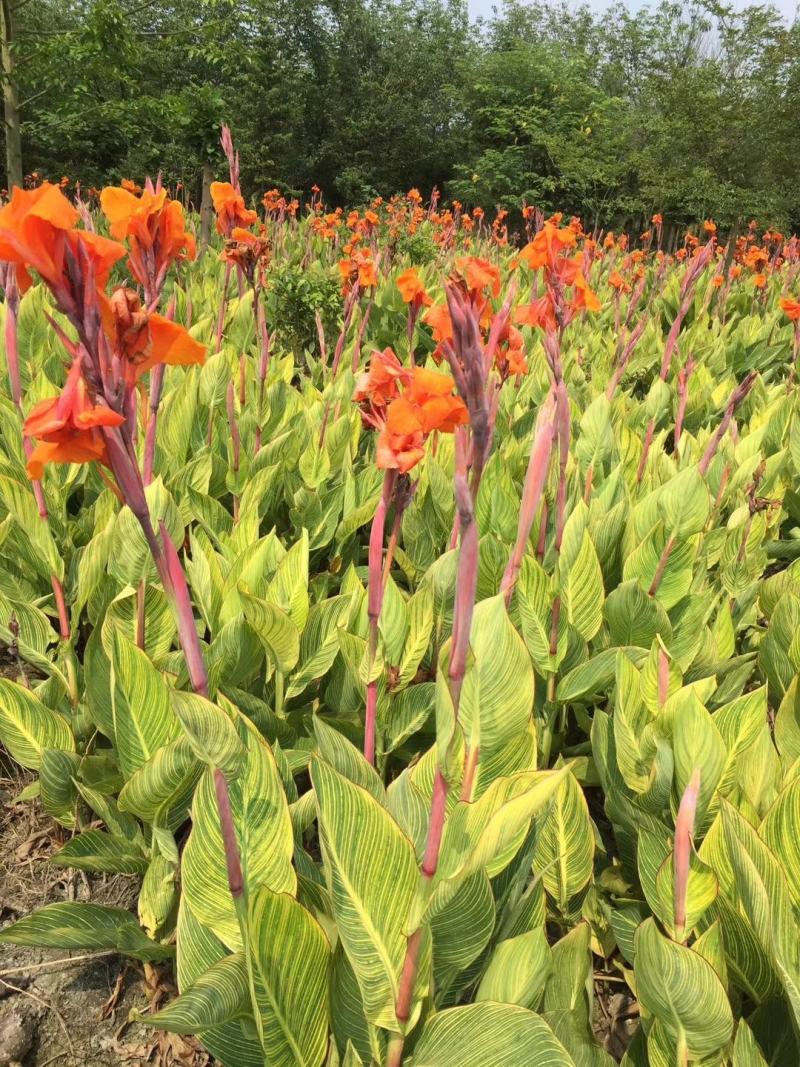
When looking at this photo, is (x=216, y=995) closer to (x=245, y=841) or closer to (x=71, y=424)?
(x=245, y=841)

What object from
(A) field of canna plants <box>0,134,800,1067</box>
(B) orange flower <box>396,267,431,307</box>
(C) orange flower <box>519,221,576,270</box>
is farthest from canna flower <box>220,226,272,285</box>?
(C) orange flower <box>519,221,576,270</box>

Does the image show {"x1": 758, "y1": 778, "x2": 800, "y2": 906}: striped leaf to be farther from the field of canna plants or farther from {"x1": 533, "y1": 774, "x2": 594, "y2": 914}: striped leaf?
{"x1": 533, "y1": 774, "x2": 594, "y2": 914}: striped leaf

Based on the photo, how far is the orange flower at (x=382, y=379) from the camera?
0.85 m

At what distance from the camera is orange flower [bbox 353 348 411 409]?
2.78 feet

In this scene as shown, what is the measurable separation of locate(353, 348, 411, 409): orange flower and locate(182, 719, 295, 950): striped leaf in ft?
1.45

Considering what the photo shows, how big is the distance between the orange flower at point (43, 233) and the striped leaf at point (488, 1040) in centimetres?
73

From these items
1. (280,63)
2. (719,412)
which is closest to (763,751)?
(719,412)

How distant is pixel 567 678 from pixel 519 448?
0.84 metres

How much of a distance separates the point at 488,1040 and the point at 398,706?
58cm

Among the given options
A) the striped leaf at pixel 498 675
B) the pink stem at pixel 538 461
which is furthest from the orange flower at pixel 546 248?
the striped leaf at pixel 498 675

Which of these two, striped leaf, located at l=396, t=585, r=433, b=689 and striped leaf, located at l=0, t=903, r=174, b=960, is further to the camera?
striped leaf, located at l=396, t=585, r=433, b=689

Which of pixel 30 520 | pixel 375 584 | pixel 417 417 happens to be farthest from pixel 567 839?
pixel 30 520

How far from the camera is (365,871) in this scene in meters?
0.75

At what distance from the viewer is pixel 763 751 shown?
994mm
